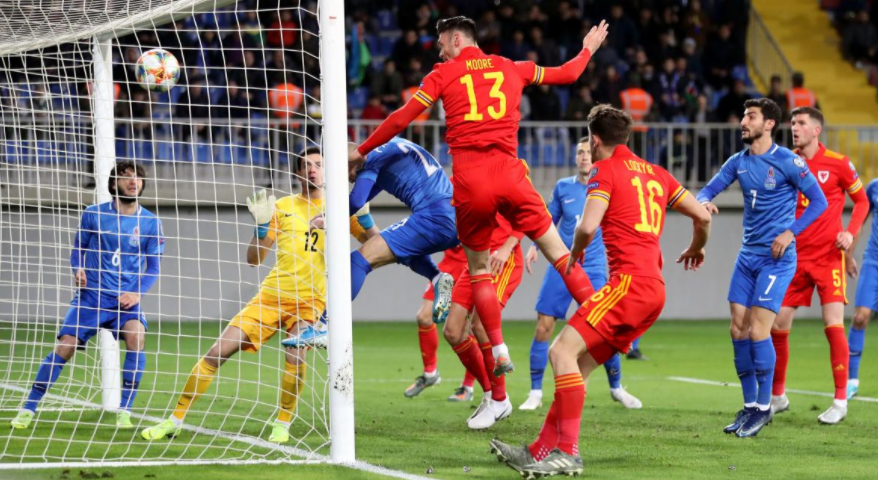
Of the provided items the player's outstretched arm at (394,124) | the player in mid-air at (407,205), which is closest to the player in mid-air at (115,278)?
the player in mid-air at (407,205)

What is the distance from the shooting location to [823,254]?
893 centimetres

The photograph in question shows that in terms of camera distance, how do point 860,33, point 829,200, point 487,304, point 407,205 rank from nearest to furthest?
point 487,304 → point 407,205 → point 829,200 → point 860,33

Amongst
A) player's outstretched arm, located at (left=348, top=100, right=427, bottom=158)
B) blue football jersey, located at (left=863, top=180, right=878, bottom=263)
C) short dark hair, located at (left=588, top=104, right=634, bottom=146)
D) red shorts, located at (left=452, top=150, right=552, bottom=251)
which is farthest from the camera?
blue football jersey, located at (left=863, top=180, right=878, bottom=263)

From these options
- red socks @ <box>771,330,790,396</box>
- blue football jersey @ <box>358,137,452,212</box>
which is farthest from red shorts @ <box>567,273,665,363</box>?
red socks @ <box>771,330,790,396</box>

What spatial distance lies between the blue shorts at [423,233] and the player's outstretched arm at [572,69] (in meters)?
1.09

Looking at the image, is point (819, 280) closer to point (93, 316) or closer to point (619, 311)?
point (619, 311)

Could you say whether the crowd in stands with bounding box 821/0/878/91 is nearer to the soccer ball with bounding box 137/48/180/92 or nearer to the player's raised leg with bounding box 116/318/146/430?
the soccer ball with bounding box 137/48/180/92

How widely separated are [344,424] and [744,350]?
10.5 feet

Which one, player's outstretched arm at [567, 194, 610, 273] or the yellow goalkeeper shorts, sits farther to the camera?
the yellow goalkeeper shorts

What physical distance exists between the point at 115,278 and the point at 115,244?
262mm

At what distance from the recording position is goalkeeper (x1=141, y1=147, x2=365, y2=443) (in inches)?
283

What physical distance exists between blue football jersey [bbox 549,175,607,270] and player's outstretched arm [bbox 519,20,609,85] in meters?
2.60

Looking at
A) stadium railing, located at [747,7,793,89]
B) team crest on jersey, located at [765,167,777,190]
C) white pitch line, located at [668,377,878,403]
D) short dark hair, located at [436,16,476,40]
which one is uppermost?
stadium railing, located at [747,7,793,89]

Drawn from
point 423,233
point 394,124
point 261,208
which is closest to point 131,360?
point 261,208
